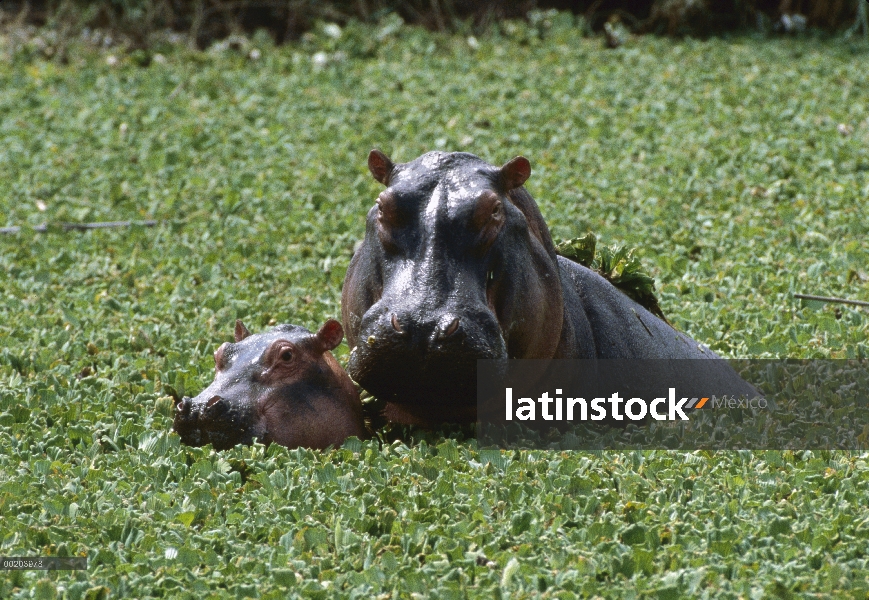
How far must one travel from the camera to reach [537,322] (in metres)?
4.48

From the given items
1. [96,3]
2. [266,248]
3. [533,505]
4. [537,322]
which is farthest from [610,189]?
[96,3]

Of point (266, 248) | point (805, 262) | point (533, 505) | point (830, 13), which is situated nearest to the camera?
point (533, 505)

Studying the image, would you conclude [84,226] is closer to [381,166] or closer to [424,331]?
[381,166]

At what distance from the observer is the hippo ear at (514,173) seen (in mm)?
4605

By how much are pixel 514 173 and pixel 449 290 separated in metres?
0.66

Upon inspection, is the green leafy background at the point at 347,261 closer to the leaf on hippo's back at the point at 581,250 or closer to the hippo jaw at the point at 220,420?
the hippo jaw at the point at 220,420

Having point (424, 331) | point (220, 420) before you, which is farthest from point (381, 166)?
point (220, 420)

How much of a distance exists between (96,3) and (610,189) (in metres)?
6.28

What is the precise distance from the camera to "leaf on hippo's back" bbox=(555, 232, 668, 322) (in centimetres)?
551

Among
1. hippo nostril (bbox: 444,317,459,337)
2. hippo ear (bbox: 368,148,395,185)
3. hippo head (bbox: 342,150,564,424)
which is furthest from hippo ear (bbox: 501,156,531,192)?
hippo nostril (bbox: 444,317,459,337)

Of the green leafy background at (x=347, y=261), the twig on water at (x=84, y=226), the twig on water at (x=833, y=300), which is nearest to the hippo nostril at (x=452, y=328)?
the green leafy background at (x=347, y=261)

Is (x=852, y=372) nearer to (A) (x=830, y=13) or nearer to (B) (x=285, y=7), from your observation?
(A) (x=830, y=13)

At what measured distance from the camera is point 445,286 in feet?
13.8

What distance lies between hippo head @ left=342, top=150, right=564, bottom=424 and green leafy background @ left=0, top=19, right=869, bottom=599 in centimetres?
32
